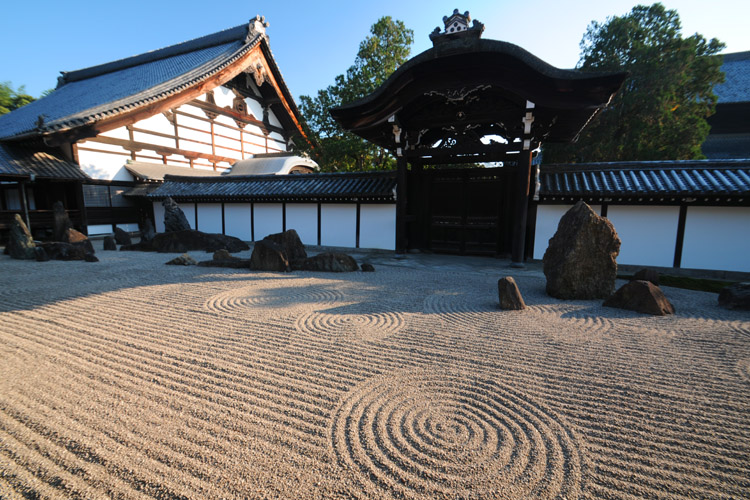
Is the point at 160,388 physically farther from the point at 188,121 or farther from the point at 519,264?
the point at 188,121

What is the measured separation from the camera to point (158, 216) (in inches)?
583

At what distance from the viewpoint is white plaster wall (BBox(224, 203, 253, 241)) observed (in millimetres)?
12828

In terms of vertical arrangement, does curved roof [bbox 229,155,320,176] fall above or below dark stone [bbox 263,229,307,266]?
above

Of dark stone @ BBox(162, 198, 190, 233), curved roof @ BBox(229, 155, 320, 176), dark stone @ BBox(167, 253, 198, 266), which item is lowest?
dark stone @ BBox(167, 253, 198, 266)

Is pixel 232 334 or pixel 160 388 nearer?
pixel 160 388

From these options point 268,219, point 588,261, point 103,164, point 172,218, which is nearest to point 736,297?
point 588,261

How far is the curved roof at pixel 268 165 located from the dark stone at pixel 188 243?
20.8 feet

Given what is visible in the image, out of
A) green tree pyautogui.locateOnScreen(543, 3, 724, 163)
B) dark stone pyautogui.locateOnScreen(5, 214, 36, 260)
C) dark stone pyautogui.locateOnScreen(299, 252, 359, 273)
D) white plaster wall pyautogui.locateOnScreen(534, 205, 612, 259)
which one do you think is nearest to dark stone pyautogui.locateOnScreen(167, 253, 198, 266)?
dark stone pyautogui.locateOnScreen(299, 252, 359, 273)

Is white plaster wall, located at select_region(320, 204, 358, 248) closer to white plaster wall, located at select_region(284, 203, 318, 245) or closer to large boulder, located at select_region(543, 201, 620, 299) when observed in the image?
white plaster wall, located at select_region(284, 203, 318, 245)

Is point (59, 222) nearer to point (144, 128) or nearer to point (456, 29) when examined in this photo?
point (144, 128)

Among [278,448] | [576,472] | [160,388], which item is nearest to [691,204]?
[576,472]

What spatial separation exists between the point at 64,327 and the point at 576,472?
5463 millimetres

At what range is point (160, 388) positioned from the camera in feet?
8.86

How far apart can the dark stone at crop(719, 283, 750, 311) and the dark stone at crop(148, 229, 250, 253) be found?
11.7 meters
